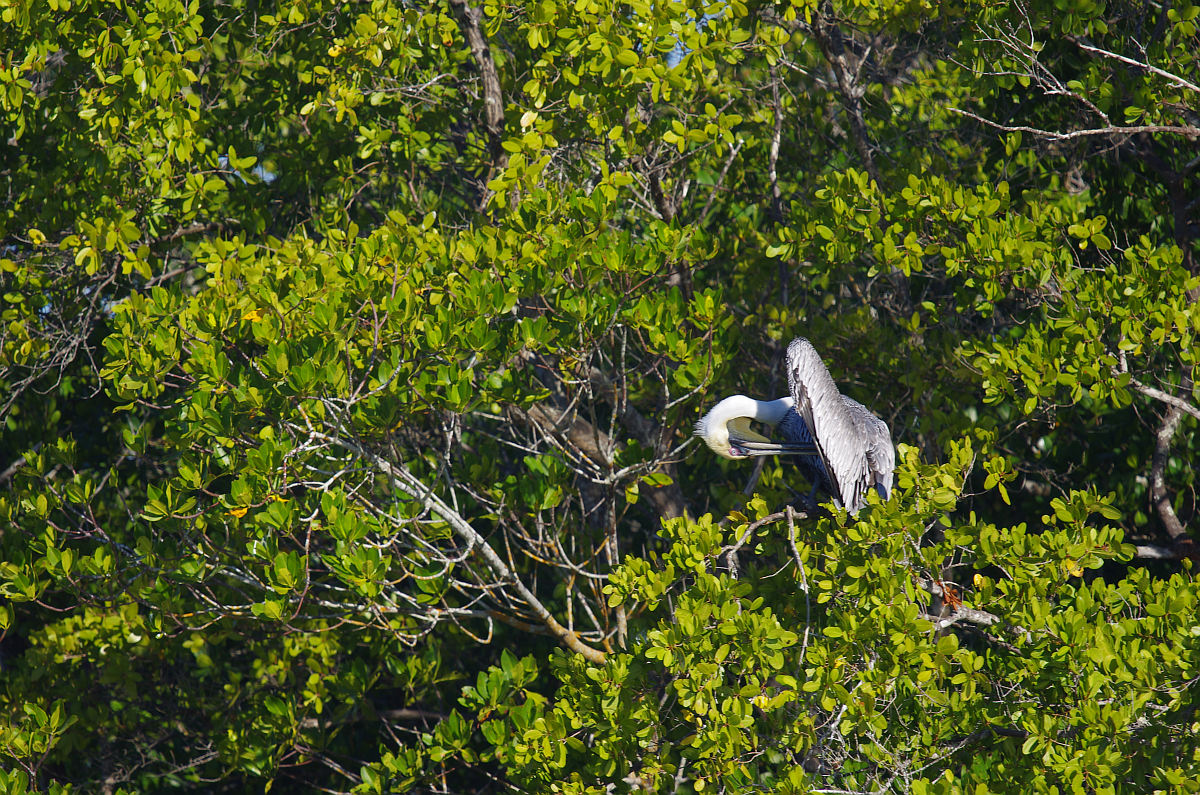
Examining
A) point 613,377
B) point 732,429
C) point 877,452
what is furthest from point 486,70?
point 877,452

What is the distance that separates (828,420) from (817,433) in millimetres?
93

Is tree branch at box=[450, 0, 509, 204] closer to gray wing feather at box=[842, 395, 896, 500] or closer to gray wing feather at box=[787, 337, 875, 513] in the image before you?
gray wing feather at box=[787, 337, 875, 513]

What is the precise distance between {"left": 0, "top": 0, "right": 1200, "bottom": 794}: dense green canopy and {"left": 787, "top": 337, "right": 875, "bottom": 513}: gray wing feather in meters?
0.42

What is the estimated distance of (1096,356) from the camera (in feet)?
15.5

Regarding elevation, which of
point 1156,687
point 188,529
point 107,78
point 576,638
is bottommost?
point 576,638

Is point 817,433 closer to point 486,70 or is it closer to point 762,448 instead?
point 762,448

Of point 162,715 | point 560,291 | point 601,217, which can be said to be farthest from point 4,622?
point 601,217

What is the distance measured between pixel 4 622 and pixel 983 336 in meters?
5.96

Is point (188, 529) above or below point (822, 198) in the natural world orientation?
below

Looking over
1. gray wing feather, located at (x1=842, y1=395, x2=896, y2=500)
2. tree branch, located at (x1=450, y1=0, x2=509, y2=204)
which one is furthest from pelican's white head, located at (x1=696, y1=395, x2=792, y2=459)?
tree branch, located at (x1=450, y1=0, x2=509, y2=204)

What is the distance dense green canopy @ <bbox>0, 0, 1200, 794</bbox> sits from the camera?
4219mm

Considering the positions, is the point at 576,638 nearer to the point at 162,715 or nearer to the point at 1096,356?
the point at 1096,356

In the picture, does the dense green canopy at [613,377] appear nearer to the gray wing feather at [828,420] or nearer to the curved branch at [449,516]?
the curved branch at [449,516]

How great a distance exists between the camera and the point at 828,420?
5.11m
